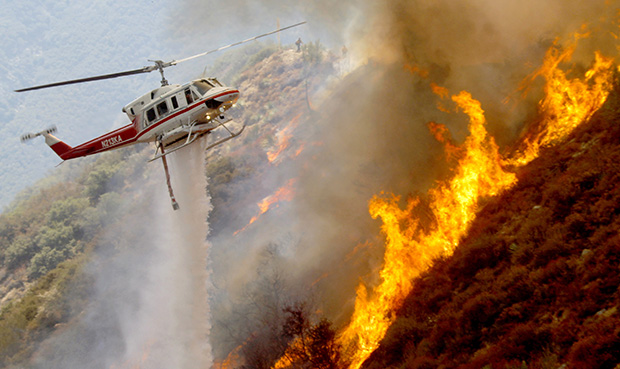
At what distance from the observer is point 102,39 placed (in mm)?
177500

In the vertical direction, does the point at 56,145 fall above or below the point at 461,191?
above

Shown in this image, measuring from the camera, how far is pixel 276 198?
4531cm

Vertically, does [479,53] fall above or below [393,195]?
above

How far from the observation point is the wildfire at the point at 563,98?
951 inches

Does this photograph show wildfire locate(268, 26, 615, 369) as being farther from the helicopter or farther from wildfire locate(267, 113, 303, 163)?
wildfire locate(267, 113, 303, 163)

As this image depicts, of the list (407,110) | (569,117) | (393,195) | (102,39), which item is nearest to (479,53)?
(407,110)

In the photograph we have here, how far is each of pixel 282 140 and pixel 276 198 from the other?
42.0 feet

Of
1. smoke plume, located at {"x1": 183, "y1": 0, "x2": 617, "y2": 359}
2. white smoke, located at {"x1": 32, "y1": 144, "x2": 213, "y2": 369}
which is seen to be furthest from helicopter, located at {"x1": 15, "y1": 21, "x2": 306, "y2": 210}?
smoke plume, located at {"x1": 183, "y1": 0, "x2": 617, "y2": 359}

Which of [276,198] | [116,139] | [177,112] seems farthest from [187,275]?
[276,198]

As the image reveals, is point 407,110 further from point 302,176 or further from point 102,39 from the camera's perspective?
point 102,39

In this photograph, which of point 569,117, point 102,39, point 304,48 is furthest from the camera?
point 102,39

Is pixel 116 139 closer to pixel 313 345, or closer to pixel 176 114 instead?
pixel 176 114

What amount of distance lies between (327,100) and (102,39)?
15605 centimetres

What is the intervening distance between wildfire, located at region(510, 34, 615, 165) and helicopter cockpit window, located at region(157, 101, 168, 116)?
19451 millimetres
